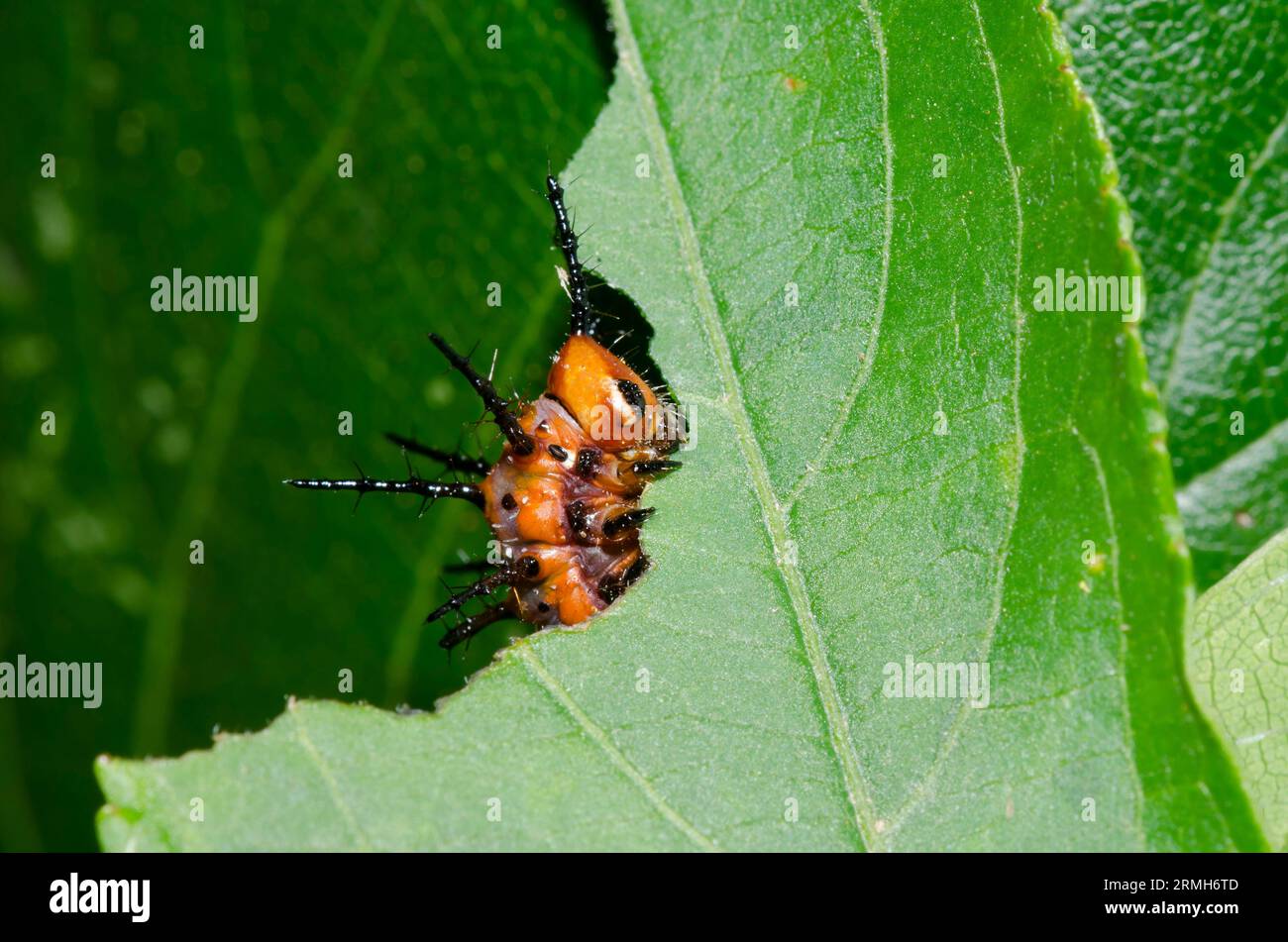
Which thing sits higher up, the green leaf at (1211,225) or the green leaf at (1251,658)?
the green leaf at (1211,225)

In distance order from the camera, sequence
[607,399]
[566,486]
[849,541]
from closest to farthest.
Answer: [849,541], [607,399], [566,486]

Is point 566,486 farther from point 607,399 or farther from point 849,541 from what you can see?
point 849,541

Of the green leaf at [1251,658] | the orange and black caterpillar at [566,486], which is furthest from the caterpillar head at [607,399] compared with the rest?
the green leaf at [1251,658]

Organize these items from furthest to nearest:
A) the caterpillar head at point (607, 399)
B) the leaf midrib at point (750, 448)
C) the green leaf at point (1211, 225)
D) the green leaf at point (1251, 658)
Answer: the green leaf at point (1211, 225), the caterpillar head at point (607, 399), the green leaf at point (1251, 658), the leaf midrib at point (750, 448)

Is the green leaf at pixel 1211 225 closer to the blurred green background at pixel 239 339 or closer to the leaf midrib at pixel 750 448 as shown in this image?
Result: the leaf midrib at pixel 750 448

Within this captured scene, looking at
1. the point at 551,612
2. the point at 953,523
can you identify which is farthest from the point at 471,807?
the point at 953,523

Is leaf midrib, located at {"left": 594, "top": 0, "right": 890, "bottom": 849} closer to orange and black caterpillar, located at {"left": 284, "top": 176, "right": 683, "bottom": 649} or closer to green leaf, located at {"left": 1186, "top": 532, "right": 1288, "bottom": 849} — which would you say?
orange and black caterpillar, located at {"left": 284, "top": 176, "right": 683, "bottom": 649}

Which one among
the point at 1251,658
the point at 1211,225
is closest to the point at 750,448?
the point at 1251,658
